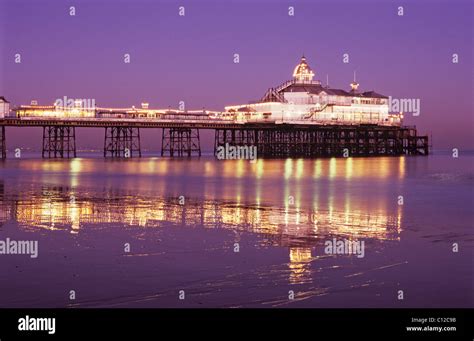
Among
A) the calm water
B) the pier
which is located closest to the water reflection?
the calm water

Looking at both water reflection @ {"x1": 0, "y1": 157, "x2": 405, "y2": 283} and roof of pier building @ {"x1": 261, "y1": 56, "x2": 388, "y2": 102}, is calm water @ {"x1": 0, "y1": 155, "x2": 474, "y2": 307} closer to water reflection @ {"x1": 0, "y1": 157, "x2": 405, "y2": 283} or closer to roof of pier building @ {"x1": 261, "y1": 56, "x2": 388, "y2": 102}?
water reflection @ {"x1": 0, "y1": 157, "x2": 405, "y2": 283}

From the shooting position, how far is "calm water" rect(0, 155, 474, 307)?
1033 cm

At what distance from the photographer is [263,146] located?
8731 centimetres

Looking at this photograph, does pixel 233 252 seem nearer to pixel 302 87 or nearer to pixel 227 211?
pixel 227 211

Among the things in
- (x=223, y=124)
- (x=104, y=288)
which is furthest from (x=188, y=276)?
(x=223, y=124)

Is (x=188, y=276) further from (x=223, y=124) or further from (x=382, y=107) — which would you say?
(x=382, y=107)

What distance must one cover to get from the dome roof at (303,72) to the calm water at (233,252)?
7281 cm

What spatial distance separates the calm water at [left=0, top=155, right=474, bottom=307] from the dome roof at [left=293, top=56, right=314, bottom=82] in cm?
7281

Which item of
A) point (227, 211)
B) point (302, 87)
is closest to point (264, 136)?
point (302, 87)

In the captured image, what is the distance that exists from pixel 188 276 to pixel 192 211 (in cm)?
970

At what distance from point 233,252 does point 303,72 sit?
8647cm

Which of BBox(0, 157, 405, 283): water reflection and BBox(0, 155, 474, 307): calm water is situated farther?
BBox(0, 157, 405, 283): water reflection

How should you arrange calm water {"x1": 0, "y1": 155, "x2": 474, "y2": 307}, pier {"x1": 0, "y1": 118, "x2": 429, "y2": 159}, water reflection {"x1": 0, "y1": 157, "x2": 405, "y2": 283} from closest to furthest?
calm water {"x1": 0, "y1": 155, "x2": 474, "y2": 307} → water reflection {"x1": 0, "y1": 157, "x2": 405, "y2": 283} → pier {"x1": 0, "y1": 118, "x2": 429, "y2": 159}

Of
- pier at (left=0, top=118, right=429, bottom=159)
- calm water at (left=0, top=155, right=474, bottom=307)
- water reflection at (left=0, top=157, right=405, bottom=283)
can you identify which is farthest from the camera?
pier at (left=0, top=118, right=429, bottom=159)
